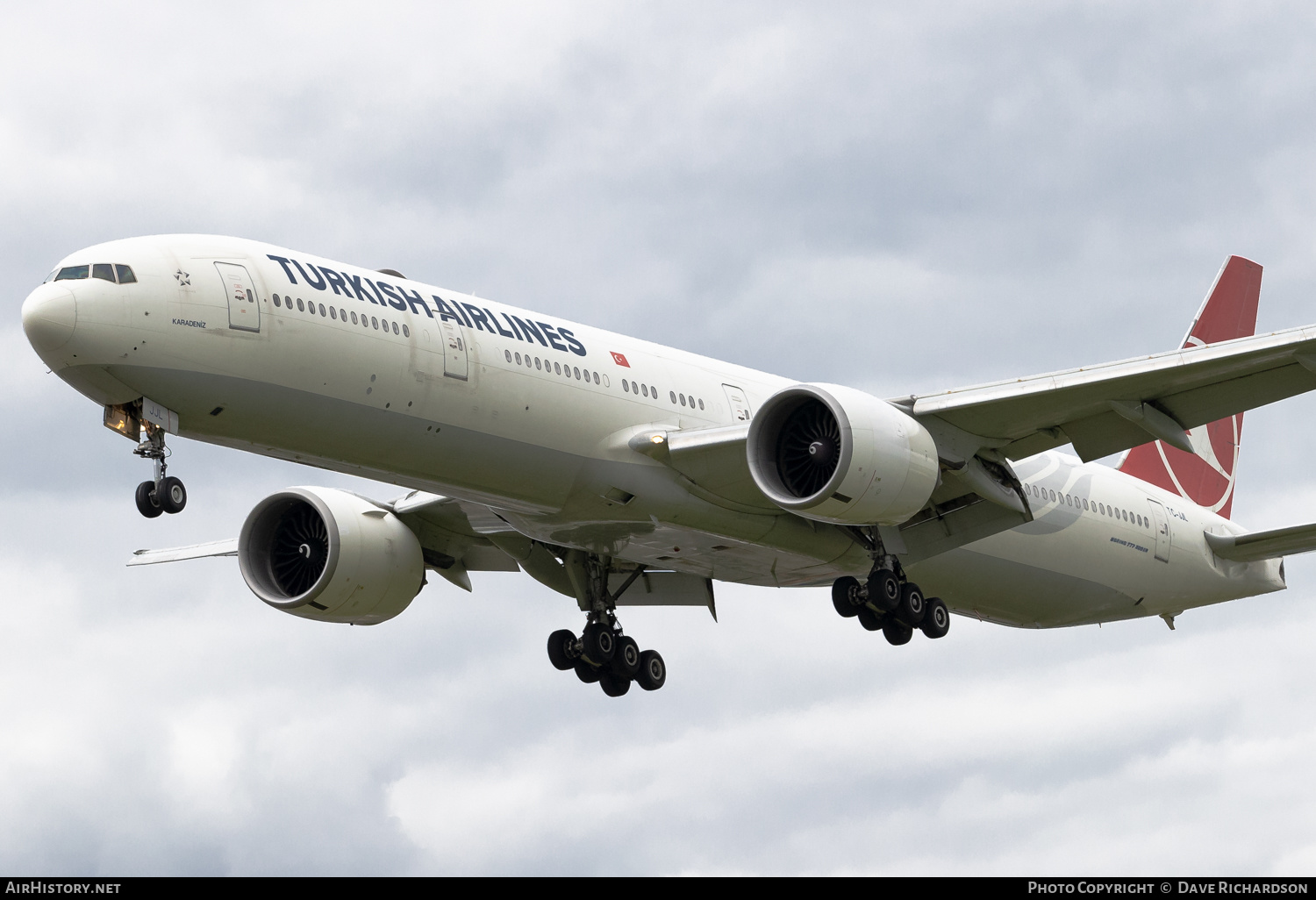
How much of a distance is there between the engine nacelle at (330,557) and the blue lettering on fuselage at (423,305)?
6.91m

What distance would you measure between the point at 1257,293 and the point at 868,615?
64.3 ft

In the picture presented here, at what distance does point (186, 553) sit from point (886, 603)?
16.2 meters

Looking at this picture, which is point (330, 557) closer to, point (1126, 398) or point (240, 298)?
point (240, 298)

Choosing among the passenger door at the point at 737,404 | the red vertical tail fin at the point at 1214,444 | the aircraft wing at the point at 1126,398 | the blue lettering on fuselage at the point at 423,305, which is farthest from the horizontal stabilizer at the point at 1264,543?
the blue lettering on fuselage at the point at 423,305

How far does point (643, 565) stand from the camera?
34750 millimetres

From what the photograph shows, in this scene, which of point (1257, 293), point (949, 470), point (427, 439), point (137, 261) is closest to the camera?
point (137, 261)

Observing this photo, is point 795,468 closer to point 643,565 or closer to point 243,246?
point 643,565

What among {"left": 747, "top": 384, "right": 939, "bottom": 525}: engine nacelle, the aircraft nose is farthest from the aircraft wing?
the aircraft nose

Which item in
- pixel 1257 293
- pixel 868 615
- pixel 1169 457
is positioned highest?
pixel 1257 293

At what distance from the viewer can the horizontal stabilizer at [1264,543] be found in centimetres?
3628

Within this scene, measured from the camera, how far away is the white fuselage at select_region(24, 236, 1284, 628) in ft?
84.5

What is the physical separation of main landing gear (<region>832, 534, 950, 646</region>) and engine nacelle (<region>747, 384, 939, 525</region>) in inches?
112

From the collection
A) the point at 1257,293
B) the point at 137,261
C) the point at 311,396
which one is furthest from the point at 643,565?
the point at 1257,293

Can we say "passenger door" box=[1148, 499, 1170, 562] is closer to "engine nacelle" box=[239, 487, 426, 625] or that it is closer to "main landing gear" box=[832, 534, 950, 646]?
"main landing gear" box=[832, 534, 950, 646]
